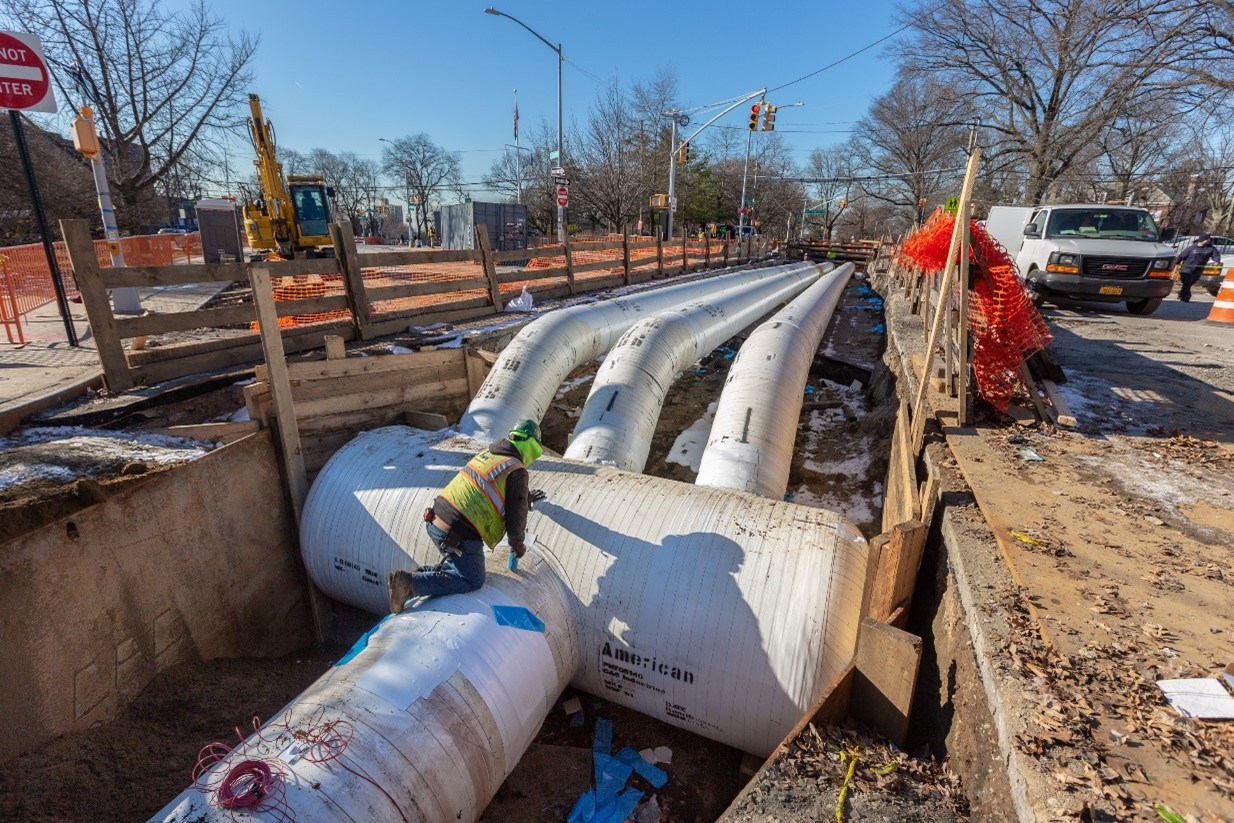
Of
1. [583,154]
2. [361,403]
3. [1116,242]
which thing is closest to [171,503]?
[361,403]

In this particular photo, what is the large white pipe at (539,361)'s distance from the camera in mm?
5738

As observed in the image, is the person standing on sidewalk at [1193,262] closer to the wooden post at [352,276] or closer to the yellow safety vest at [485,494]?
the yellow safety vest at [485,494]

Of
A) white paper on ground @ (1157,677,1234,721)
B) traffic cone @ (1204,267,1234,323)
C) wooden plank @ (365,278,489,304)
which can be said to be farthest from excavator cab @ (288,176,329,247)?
traffic cone @ (1204,267,1234,323)

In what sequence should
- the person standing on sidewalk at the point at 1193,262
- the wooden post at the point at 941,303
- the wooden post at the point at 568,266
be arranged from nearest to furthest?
the wooden post at the point at 941,303, the wooden post at the point at 568,266, the person standing on sidewalk at the point at 1193,262

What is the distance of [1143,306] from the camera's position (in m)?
10.9

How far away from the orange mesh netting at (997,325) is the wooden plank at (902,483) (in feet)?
2.59

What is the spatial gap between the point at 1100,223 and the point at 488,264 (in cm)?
1214

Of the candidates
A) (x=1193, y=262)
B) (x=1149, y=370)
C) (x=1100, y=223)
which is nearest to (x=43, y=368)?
(x=1149, y=370)

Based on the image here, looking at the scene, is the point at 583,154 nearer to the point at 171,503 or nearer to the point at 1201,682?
the point at 171,503

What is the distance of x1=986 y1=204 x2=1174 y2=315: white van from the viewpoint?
10.1 m

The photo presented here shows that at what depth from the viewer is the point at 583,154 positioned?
30.5 meters

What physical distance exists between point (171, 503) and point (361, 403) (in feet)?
6.42

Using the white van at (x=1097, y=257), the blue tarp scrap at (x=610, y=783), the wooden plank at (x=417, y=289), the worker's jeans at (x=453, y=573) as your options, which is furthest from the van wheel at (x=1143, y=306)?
the worker's jeans at (x=453, y=573)

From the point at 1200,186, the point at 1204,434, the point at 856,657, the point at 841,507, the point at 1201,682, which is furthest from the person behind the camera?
the point at 1200,186
